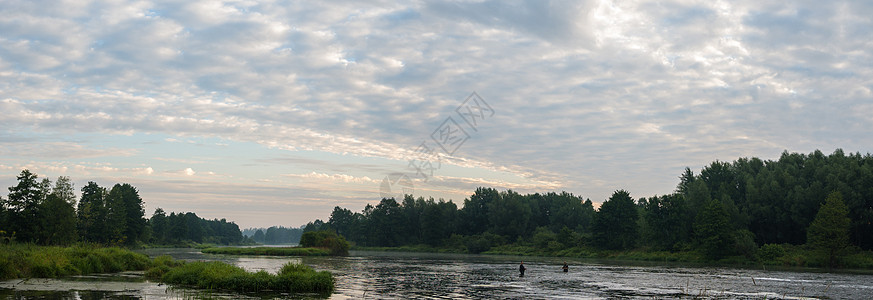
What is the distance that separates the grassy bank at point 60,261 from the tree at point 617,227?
106 m

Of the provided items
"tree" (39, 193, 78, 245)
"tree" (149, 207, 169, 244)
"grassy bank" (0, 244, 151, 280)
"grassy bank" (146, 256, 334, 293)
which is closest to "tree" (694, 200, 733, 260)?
"grassy bank" (146, 256, 334, 293)

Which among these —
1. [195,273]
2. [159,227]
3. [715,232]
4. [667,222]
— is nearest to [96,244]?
[195,273]

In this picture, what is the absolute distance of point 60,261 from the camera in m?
41.6

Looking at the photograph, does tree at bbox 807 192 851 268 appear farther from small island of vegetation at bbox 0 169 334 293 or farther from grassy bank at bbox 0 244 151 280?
grassy bank at bbox 0 244 151 280

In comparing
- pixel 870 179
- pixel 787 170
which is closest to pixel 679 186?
pixel 787 170

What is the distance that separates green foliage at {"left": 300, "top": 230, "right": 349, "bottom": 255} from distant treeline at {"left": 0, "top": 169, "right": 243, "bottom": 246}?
36.4m

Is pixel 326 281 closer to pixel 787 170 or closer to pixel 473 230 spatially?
pixel 787 170

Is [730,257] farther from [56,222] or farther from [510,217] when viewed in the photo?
[56,222]

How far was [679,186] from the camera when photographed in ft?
500

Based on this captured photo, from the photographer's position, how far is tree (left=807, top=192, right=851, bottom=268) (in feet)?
278

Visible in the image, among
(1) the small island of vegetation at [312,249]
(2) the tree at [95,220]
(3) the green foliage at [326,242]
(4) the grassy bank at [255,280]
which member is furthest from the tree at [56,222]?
(4) the grassy bank at [255,280]

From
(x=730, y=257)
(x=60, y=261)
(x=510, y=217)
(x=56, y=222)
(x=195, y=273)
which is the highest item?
(x=510, y=217)

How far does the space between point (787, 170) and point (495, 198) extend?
9257 cm

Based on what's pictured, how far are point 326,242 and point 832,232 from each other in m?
91.1
